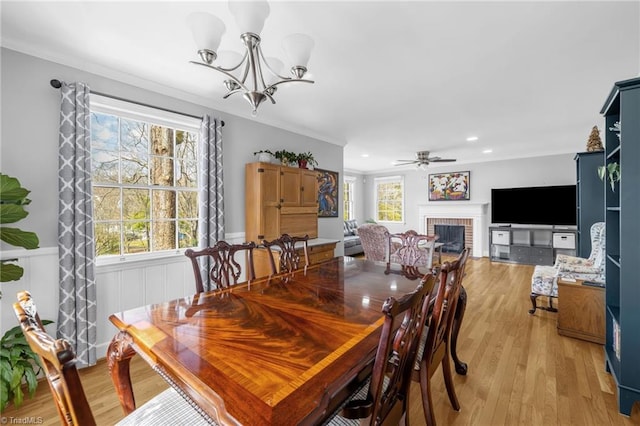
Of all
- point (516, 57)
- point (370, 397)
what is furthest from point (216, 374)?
point (516, 57)

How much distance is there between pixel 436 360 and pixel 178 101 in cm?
328

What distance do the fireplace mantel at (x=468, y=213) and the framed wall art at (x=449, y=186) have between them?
184 millimetres

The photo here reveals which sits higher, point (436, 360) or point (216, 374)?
point (216, 374)

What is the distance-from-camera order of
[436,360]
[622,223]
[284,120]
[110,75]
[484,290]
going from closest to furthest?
[436,360] < [622,223] < [110,75] < [284,120] < [484,290]

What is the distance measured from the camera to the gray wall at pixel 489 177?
20.4 ft

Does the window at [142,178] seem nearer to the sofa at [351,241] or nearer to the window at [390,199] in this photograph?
the sofa at [351,241]

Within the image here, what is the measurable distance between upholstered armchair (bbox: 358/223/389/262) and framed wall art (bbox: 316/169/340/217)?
657 millimetres

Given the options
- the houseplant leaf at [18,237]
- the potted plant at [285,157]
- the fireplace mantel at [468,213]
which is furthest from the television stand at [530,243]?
the houseplant leaf at [18,237]

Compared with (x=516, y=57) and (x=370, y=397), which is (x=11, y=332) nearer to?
(x=370, y=397)

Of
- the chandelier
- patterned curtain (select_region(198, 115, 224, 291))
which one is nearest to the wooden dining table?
the chandelier

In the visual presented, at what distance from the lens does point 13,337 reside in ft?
6.20

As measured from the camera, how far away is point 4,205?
177 cm

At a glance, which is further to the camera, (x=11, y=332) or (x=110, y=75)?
(x=110, y=75)

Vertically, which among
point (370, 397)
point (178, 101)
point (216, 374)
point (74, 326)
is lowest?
point (74, 326)
